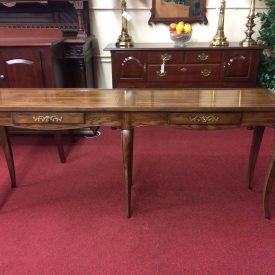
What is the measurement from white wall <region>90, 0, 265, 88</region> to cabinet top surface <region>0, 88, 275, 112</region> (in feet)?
5.79

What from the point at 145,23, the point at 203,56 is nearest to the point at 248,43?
the point at 203,56

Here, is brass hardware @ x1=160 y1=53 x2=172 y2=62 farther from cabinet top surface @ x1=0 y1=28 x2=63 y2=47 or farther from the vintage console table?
the vintage console table

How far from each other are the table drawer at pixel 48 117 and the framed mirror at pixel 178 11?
222cm

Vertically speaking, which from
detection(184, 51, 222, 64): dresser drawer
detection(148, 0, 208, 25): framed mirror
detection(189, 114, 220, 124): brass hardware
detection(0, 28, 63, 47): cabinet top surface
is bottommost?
detection(189, 114, 220, 124): brass hardware

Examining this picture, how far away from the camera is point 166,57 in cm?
305

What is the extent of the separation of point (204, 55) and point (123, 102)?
66.3 inches

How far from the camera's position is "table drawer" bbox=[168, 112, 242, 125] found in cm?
159

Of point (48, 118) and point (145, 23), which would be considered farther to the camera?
point (145, 23)

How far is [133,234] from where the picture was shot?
1759mm

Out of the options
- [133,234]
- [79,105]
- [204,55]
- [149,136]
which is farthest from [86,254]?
[204,55]

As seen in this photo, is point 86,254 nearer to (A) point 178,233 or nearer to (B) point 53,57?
(A) point 178,233

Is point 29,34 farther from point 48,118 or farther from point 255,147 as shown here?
point 255,147

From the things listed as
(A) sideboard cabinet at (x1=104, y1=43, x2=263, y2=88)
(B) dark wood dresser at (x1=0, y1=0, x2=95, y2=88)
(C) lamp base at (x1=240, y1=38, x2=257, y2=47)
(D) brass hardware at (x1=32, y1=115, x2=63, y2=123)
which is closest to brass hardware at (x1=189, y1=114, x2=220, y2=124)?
(D) brass hardware at (x1=32, y1=115, x2=63, y2=123)

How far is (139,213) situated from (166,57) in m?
1.75
